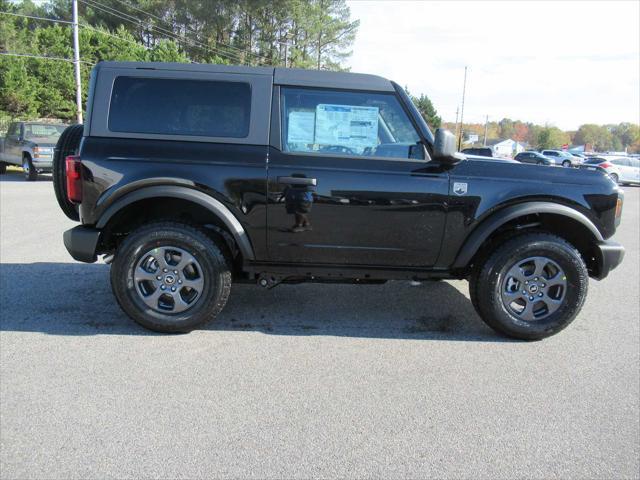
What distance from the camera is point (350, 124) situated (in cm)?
397

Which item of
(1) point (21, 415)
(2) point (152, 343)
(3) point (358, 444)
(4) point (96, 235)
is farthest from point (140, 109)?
(3) point (358, 444)

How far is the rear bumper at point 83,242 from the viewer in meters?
3.91

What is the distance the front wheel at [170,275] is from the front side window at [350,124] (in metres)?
1.13

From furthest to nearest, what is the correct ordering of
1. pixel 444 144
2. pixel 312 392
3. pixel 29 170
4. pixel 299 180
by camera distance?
pixel 29 170
pixel 299 180
pixel 444 144
pixel 312 392

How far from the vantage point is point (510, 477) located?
2441mm

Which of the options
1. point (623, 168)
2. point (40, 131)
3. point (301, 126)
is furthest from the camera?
point (623, 168)

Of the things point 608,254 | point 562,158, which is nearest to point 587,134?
point 562,158

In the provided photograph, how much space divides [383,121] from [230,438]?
2562 millimetres

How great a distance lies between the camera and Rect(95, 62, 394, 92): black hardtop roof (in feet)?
12.9

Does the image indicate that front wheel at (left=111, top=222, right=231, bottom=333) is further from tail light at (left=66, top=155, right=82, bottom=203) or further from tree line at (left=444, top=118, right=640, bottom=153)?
tree line at (left=444, top=118, right=640, bottom=153)

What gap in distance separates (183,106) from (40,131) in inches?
589

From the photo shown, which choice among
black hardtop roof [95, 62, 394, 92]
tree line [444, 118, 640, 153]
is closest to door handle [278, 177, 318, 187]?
black hardtop roof [95, 62, 394, 92]

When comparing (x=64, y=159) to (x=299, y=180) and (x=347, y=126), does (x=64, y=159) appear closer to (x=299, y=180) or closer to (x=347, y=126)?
(x=299, y=180)

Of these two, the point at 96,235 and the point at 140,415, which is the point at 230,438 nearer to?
the point at 140,415
